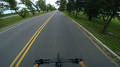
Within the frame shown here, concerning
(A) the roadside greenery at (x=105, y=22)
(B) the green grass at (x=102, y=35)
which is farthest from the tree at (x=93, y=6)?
(B) the green grass at (x=102, y=35)

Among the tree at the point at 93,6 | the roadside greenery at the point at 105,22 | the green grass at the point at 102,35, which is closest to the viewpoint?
the green grass at the point at 102,35

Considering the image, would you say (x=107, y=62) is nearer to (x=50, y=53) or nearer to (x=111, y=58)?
(x=111, y=58)

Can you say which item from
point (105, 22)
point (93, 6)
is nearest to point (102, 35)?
point (93, 6)

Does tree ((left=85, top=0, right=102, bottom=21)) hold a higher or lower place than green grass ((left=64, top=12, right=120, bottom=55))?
higher

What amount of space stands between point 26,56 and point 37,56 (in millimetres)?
582

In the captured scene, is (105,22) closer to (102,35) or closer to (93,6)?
(93,6)

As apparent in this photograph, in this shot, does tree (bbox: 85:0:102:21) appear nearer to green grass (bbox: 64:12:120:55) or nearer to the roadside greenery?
the roadside greenery

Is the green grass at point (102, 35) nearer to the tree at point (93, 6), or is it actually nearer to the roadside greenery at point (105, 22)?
the roadside greenery at point (105, 22)

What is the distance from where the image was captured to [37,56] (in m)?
3.96

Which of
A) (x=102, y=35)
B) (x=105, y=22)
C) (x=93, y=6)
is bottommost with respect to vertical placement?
(x=102, y=35)

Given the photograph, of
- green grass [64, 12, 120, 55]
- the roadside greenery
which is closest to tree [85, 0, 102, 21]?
the roadside greenery

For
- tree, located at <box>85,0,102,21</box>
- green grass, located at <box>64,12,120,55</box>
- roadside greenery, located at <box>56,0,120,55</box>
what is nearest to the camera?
green grass, located at <box>64,12,120,55</box>

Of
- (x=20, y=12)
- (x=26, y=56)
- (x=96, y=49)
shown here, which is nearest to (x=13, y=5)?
(x=20, y=12)

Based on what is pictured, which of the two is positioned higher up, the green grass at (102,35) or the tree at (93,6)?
the tree at (93,6)
